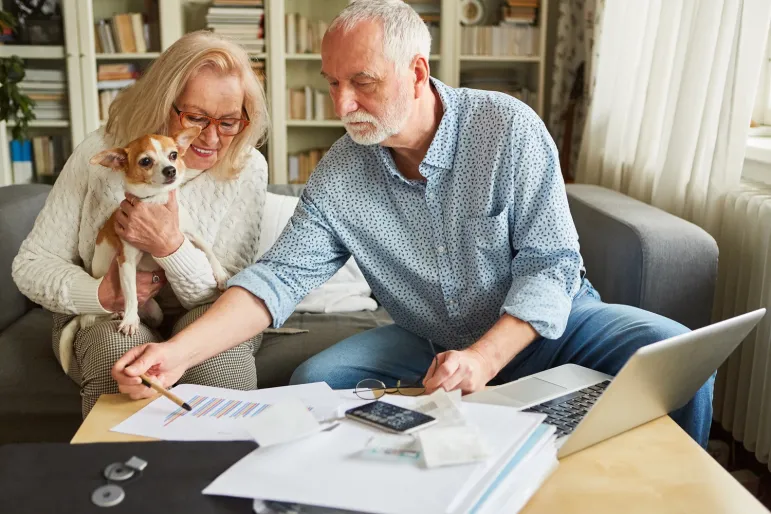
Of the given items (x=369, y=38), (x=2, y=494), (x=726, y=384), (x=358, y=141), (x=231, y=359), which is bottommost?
(x=726, y=384)

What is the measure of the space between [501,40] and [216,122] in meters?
2.55

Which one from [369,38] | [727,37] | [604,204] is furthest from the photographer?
[604,204]

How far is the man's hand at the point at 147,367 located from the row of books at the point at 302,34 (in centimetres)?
286

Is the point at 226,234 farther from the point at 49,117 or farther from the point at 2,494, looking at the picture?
the point at 49,117

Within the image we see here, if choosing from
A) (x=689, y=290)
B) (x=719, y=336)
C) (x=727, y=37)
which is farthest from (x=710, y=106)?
(x=719, y=336)

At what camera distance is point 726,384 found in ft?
6.73

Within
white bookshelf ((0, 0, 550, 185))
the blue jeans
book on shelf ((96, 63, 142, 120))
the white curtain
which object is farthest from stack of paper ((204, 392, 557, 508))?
book on shelf ((96, 63, 142, 120))

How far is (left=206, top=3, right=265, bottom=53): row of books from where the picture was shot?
3.79m

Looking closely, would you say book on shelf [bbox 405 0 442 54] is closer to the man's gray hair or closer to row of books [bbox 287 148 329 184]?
row of books [bbox 287 148 329 184]

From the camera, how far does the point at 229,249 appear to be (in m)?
1.71

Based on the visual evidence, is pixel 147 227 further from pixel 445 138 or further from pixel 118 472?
pixel 118 472

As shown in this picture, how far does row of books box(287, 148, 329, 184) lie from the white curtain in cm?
158

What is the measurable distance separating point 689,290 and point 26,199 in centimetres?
179

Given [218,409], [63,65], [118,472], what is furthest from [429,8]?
[118,472]
